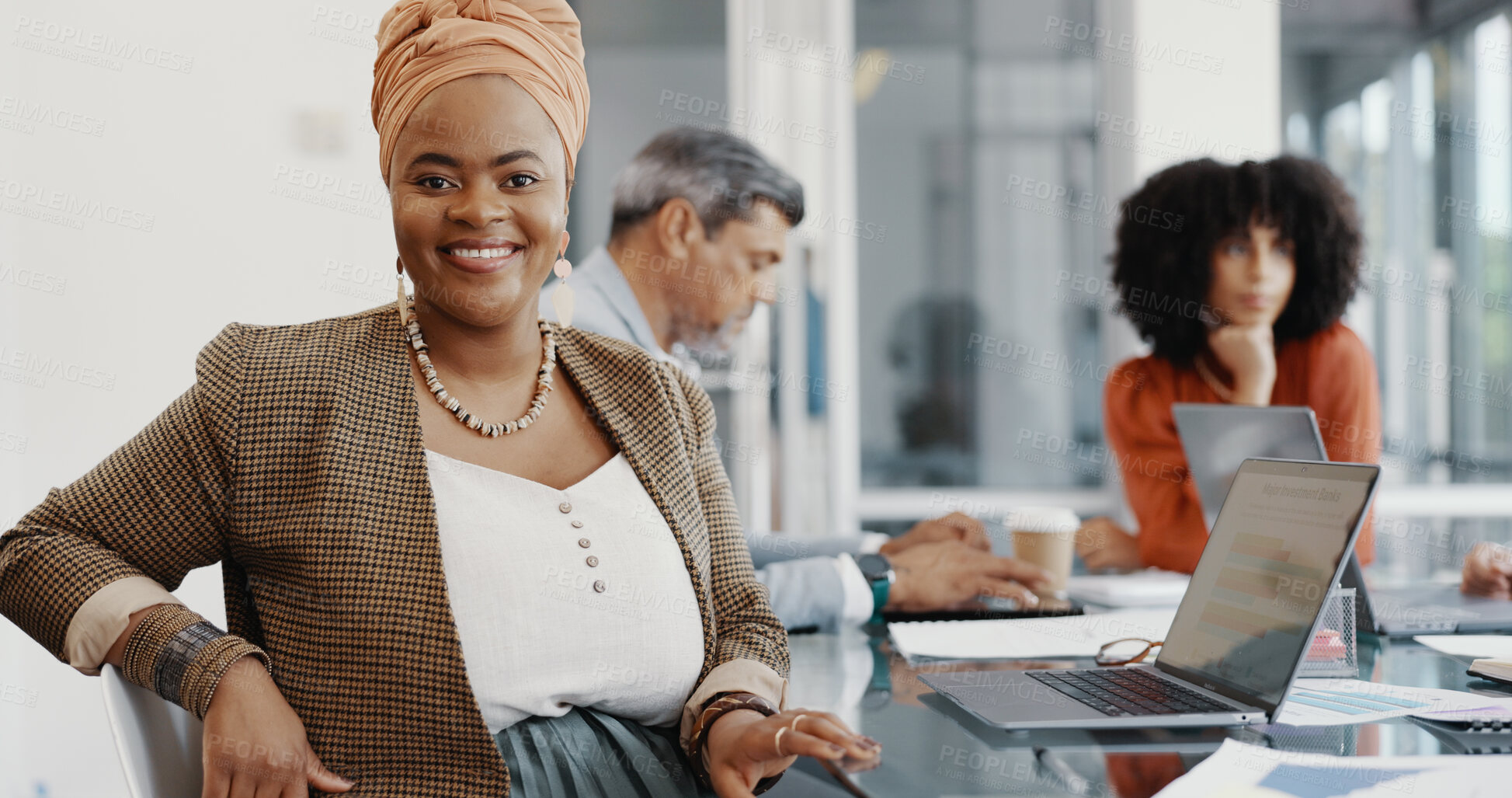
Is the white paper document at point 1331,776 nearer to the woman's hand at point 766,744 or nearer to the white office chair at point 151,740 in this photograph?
the woman's hand at point 766,744

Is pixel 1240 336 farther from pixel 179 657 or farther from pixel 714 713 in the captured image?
pixel 179 657

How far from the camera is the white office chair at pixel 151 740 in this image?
95 cm

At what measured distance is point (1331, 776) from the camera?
812 mm

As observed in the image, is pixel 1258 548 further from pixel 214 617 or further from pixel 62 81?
pixel 62 81

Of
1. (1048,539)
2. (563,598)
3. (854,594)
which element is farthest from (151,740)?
(1048,539)

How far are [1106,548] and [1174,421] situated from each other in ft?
0.98

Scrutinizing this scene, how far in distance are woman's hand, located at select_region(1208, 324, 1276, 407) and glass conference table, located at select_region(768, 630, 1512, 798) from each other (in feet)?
3.34

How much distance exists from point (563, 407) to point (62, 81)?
1794 mm

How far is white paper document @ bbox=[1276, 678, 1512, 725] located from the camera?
0.97 m

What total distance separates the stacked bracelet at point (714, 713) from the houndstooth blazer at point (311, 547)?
0.02 meters

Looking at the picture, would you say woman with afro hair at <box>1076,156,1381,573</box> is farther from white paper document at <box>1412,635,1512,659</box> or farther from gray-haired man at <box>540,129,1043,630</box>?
white paper document at <box>1412,635,1512,659</box>

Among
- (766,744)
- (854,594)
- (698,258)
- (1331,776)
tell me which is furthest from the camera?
(698,258)

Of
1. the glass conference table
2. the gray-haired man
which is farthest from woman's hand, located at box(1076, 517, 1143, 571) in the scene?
the glass conference table

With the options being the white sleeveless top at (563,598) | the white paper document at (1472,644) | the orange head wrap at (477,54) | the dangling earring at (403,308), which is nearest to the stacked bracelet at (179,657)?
the white sleeveless top at (563,598)
